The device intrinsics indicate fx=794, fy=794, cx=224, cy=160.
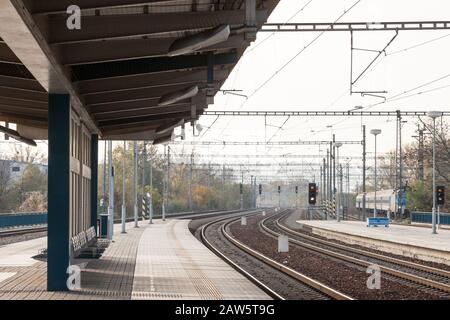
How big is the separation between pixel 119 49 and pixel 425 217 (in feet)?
161

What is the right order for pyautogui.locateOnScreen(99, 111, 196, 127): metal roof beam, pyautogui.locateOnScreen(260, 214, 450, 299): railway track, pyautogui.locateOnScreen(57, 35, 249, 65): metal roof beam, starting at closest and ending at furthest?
pyautogui.locateOnScreen(57, 35, 249, 65): metal roof beam → pyautogui.locateOnScreen(260, 214, 450, 299): railway track → pyautogui.locateOnScreen(99, 111, 196, 127): metal roof beam

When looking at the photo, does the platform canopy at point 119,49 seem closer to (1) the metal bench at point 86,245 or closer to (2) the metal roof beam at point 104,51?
(2) the metal roof beam at point 104,51

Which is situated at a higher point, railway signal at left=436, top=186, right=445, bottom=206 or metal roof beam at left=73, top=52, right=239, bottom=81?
metal roof beam at left=73, top=52, right=239, bottom=81

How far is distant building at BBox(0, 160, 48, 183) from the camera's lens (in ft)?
235

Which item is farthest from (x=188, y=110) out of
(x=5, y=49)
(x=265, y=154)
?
(x=265, y=154)

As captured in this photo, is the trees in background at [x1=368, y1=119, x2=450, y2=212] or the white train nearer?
the trees in background at [x1=368, y1=119, x2=450, y2=212]

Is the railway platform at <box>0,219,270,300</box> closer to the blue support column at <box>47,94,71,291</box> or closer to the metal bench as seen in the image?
the metal bench

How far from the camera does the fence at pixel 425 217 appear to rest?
179ft

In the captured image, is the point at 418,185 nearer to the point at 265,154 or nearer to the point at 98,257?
the point at 265,154

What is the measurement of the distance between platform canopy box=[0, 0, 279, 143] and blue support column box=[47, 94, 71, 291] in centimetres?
41

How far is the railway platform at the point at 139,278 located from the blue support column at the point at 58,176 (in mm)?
975

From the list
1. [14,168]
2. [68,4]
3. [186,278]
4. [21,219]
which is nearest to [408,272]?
[186,278]

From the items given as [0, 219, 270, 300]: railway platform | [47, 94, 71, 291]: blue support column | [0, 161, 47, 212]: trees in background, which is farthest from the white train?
[47, 94, 71, 291]: blue support column
